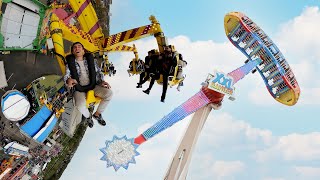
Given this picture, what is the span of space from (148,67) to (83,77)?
6.02 feet

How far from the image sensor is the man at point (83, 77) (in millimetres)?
6785

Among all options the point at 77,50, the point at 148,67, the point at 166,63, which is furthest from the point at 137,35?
the point at 77,50

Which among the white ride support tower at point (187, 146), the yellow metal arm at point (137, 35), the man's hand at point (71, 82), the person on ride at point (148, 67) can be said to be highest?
the yellow metal arm at point (137, 35)

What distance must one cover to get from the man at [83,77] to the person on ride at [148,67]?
1.37 metres

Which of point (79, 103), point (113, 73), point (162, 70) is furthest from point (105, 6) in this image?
point (79, 103)

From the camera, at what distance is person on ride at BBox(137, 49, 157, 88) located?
27.2ft

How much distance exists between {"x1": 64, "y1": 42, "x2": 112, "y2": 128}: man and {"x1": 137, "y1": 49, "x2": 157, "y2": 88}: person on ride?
1.37 metres

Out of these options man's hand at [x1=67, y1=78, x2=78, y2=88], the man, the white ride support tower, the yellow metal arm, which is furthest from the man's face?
the white ride support tower

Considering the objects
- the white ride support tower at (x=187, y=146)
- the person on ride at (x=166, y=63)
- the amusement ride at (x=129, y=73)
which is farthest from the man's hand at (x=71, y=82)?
the white ride support tower at (x=187, y=146)

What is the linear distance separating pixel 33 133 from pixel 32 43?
1.81 meters

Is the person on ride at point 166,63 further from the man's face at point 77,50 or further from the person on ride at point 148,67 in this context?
the man's face at point 77,50

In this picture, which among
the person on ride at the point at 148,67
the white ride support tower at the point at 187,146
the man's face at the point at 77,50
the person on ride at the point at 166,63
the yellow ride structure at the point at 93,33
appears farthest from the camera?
the white ride support tower at the point at 187,146

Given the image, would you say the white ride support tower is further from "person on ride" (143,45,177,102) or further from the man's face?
the man's face

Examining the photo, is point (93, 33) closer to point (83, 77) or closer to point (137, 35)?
point (137, 35)
